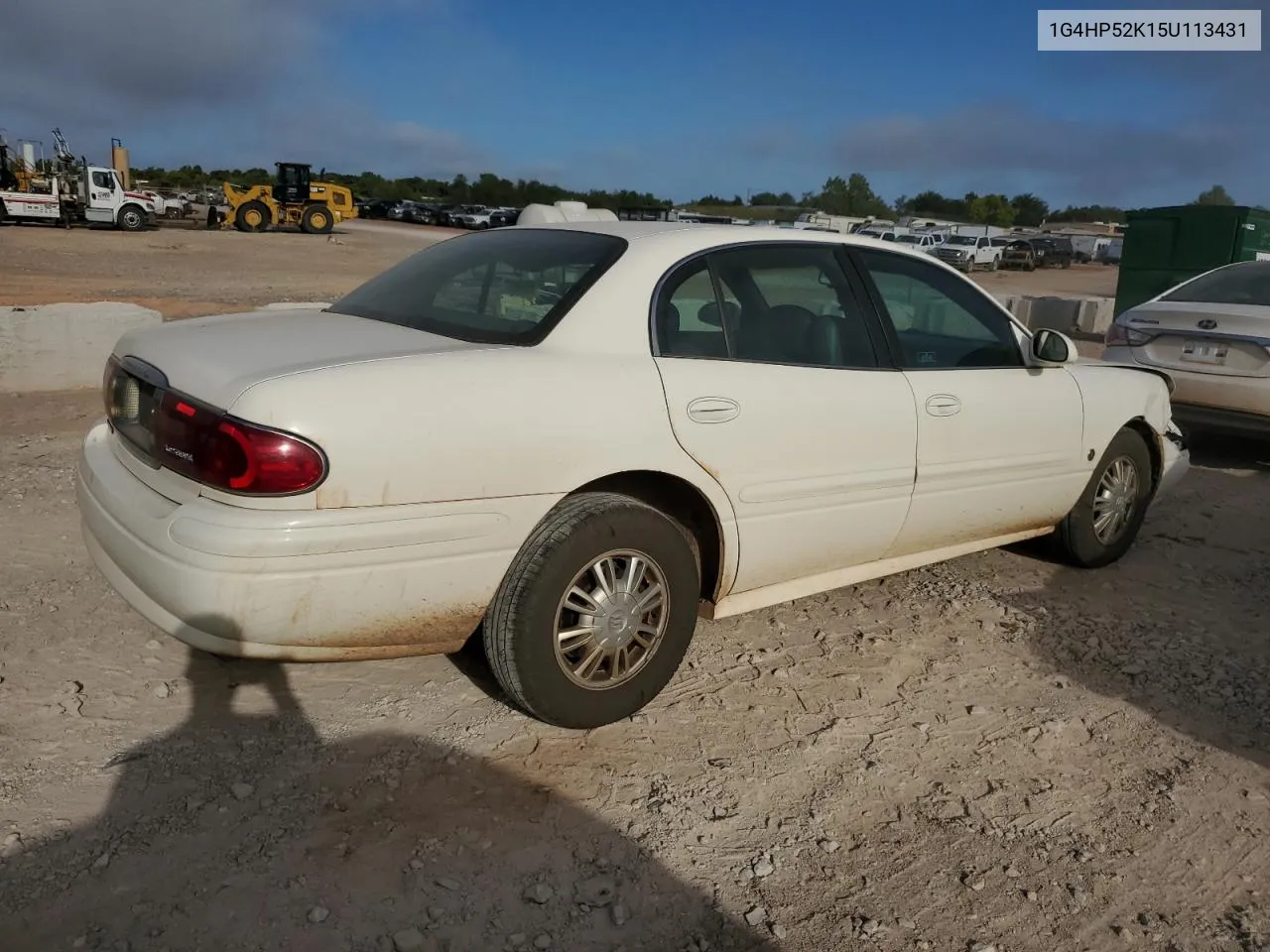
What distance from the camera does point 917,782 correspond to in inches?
122

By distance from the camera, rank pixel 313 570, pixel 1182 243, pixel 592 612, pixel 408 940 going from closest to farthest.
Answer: pixel 408 940
pixel 313 570
pixel 592 612
pixel 1182 243

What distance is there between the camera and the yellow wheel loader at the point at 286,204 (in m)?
37.0

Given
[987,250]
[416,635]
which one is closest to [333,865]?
[416,635]

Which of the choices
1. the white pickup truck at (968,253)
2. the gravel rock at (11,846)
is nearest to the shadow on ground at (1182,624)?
the gravel rock at (11,846)

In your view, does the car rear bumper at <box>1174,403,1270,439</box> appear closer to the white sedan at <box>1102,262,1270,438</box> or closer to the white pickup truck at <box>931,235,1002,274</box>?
the white sedan at <box>1102,262,1270,438</box>

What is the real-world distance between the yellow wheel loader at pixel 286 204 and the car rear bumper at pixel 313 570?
3719 centimetres

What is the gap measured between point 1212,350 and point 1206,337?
3.8 inches

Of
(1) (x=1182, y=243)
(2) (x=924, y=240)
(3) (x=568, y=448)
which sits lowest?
(3) (x=568, y=448)

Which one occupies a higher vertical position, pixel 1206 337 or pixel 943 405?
pixel 1206 337

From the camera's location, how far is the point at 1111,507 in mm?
4934

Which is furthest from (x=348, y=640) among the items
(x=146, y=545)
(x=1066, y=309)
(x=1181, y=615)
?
(x=1066, y=309)

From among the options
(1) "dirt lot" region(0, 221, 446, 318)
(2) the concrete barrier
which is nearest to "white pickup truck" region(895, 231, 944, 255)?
(1) "dirt lot" region(0, 221, 446, 318)

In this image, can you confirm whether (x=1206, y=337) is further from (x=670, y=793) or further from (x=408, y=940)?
(x=408, y=940)

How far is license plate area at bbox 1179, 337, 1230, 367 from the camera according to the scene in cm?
681
